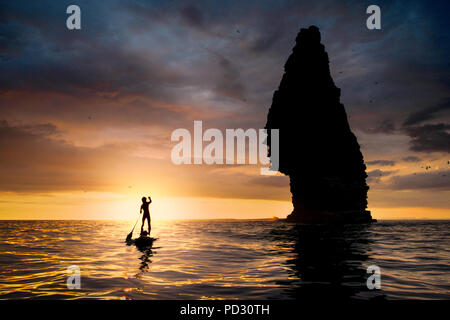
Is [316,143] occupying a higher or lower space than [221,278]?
higher

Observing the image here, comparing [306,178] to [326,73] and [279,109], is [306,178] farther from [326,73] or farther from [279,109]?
[326,73]

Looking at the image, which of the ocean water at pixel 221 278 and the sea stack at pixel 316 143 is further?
the sea stack at pixel 316 143

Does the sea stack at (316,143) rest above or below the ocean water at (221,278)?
above

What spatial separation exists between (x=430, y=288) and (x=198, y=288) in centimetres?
676

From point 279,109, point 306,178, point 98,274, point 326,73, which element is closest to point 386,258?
point 98,274

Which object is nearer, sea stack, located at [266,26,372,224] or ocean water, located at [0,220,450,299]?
ocean water, located at [0,220,450,299]

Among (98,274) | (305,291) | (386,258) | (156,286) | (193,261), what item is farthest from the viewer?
(386,258)

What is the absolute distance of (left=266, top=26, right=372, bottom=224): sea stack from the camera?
211ft

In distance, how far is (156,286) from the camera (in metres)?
8.21

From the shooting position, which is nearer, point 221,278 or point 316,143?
point 221,278

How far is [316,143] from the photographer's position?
219ft

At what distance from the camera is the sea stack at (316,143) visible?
2537 inches

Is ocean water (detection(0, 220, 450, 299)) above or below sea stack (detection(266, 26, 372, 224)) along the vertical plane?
below
